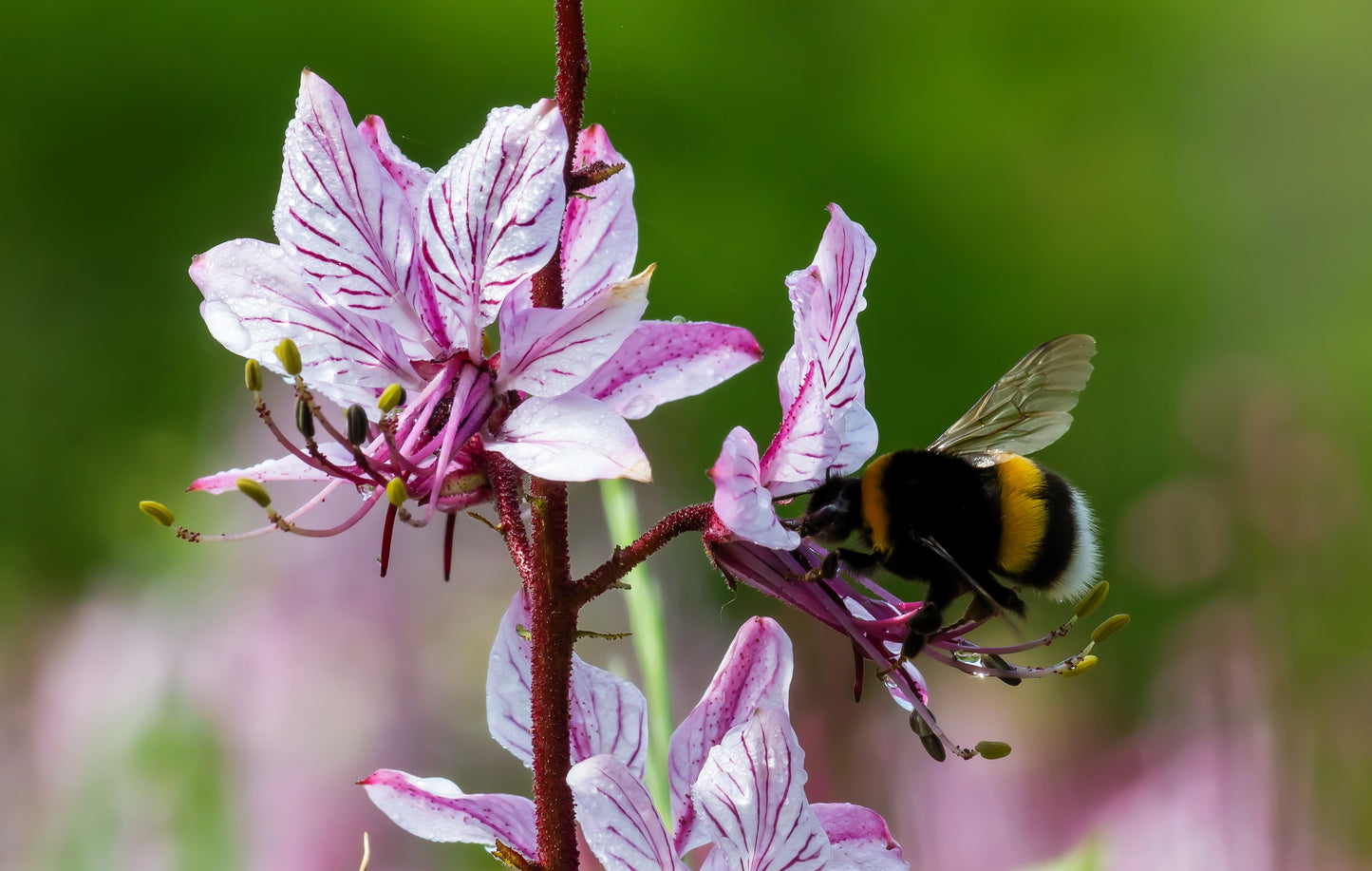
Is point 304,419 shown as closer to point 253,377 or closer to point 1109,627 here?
point 253,377

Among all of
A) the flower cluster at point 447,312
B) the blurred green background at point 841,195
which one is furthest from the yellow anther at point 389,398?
the blurred green background at point 841,195

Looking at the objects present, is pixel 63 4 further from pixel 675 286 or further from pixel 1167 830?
pixel 1167 830

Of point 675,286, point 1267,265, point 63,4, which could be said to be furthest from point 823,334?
point 1267,265

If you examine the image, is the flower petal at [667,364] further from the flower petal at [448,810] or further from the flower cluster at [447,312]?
the flower petal at [448,810]

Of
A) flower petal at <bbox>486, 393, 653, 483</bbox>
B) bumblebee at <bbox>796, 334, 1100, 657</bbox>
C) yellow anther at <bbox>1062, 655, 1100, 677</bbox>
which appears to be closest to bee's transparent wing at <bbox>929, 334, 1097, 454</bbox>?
bumblebee at <bbox>796, 334, 1100, 657</bbox>

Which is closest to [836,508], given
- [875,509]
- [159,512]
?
[875,509]

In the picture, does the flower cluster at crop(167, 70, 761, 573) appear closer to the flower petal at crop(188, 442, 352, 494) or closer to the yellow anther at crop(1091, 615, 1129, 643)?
the flower petal at crop(188, 442, 352, 494)
